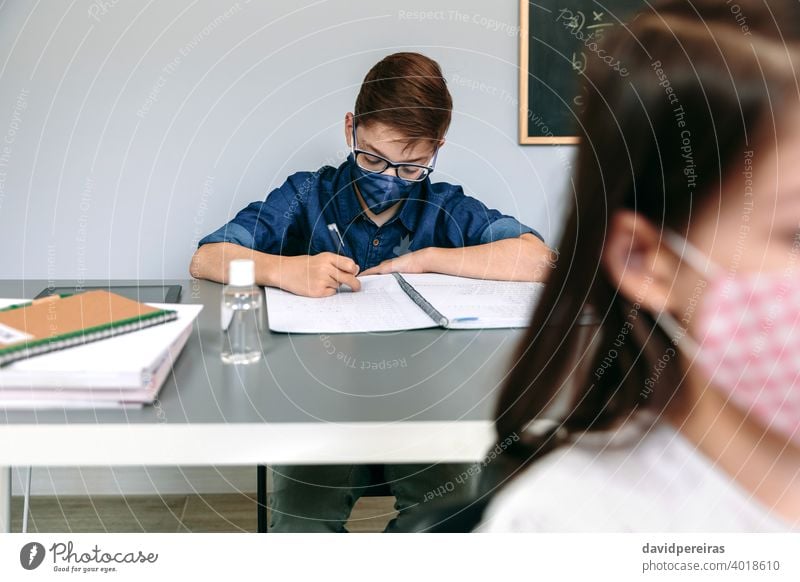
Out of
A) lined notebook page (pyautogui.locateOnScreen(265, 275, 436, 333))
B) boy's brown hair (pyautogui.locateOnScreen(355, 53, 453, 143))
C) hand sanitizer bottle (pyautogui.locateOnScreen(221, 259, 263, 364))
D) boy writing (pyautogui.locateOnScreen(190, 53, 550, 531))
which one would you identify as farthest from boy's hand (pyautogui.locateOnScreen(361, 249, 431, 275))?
hand sanitizer bottle (pyautogui.locateOnScreen(221, 259, 263, 364))

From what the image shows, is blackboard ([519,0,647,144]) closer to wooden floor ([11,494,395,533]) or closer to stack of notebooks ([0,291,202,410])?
wooden floor ([11,494,395,533])

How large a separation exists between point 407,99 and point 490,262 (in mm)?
316

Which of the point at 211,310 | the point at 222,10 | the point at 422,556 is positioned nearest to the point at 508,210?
the point at 222,10

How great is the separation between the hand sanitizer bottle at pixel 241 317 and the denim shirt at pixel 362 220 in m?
0.51

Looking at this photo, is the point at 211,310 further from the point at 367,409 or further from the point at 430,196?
the point at 430,196

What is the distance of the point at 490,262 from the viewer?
875 mm

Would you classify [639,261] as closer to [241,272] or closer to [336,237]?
→ [241,272]

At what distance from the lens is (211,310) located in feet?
2.17

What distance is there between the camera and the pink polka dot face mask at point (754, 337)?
0.40 metres

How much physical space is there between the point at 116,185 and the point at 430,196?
2.00 ft

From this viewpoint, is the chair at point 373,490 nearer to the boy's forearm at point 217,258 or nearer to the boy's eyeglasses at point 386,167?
the boy's forearm at point 217,258

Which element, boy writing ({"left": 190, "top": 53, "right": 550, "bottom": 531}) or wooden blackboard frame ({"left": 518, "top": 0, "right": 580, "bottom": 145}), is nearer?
boy writing ({"left": 190, "top": 53, "right": 550, "bottom": 531})

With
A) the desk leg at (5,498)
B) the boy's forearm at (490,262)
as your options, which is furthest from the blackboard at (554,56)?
the desk leg at (5,498)

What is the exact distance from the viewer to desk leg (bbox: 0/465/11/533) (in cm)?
45
